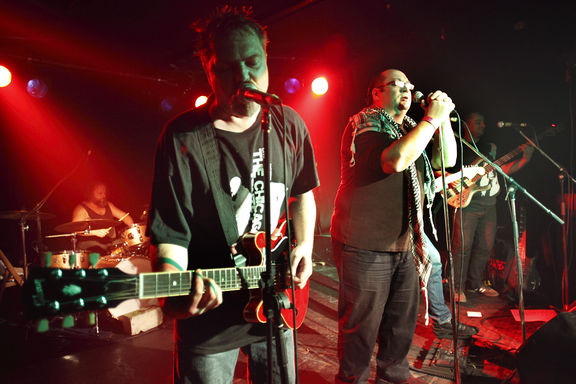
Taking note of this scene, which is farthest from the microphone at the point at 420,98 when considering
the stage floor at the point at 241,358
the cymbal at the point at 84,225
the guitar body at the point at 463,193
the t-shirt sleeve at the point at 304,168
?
the cymbal at the point at 84,225

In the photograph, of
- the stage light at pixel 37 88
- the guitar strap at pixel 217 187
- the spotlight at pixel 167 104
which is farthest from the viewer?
the spotlight at pixel 167 104

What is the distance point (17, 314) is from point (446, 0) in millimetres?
8744

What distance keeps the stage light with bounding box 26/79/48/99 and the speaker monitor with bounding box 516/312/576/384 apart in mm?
8092

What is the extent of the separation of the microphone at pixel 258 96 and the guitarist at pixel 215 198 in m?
0.02

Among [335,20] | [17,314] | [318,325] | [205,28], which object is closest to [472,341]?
[318,325]

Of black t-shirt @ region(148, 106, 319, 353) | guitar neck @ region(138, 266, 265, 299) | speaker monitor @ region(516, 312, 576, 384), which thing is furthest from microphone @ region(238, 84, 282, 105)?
speaker monitor @ region(516, 312, 576, 384)

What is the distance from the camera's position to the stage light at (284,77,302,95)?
7480mm

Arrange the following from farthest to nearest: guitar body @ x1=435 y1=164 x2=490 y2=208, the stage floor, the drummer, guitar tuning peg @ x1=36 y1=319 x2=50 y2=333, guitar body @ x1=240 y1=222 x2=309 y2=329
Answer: the drummer → guitar body @ x1=435 y1=164 x2=490 y2=208 → the stage floor → guitar body @ x1=240 y1=222 x2=309 y2=329 → guitar tuning peg @ x1=36 y1=319 x2=50 y2=333

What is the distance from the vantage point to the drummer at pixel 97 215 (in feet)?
19.2

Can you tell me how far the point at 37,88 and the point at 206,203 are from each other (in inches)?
269

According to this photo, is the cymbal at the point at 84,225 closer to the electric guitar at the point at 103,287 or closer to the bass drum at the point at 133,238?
the bass drum at the point at 133,238

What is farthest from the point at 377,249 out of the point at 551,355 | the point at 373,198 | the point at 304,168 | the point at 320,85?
the point at 320,85

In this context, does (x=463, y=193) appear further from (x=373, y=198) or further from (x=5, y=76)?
(x=5, y=76)

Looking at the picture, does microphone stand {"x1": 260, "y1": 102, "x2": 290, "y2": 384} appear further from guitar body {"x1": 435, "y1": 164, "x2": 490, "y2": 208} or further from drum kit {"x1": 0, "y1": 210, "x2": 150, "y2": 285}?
drum kit {"x1": 0, "y1": 210, "x2": 150, "y2": 285}
